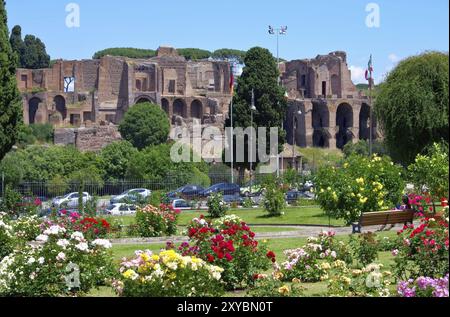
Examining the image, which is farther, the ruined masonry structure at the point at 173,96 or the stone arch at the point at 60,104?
the stone arch at the point at 60,104

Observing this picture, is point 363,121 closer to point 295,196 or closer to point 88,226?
point 295,196

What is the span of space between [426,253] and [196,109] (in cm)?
8098

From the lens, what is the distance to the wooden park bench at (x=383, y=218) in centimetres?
1784

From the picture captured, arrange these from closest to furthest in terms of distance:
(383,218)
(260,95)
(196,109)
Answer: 1. (383,218)
2. (260,95)
3. (196,109)

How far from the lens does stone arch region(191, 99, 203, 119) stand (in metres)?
91.1

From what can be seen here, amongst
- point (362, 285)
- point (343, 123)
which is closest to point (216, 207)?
point (362, 285)

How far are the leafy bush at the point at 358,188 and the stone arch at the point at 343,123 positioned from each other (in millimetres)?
64672

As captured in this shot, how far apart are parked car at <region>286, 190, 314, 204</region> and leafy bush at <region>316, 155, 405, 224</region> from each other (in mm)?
12528

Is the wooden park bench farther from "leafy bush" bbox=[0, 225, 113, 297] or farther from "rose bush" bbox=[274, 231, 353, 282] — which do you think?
"leafy bush" bbox=[0, 225, 113, 297]

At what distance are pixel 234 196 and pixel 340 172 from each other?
1500 cm

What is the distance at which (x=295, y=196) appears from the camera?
35.8m

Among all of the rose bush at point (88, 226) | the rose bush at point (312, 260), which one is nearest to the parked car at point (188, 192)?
the rose bush at point (88, 226)

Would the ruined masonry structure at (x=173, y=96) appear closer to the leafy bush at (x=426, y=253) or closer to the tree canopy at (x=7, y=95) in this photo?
the tree canopy at (x=7, y=95)

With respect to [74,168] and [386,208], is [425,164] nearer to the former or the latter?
[386,208]
